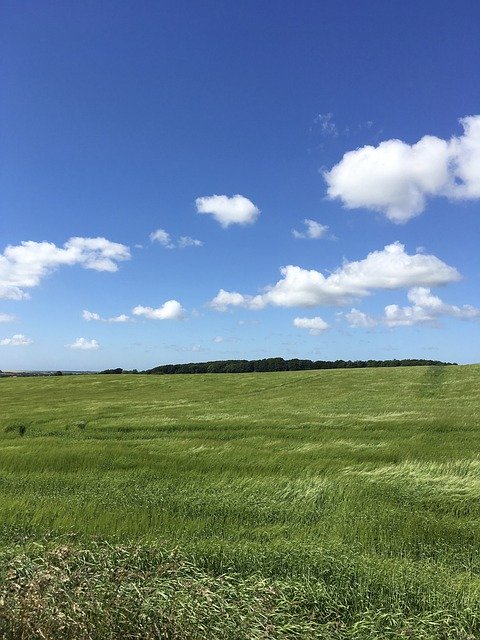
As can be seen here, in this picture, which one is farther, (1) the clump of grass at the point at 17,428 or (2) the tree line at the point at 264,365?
Result: (2) the tree line at the point at 264,365

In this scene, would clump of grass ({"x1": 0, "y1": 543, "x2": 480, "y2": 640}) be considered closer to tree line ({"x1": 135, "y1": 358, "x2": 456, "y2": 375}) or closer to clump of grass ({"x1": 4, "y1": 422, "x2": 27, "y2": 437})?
clump of grass ({"x1": 4, "y1": 422, "x2": 27, "y2": 437})

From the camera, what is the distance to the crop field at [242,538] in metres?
4.47

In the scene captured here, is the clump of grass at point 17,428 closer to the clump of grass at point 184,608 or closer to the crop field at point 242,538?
the crop field at point 242,538

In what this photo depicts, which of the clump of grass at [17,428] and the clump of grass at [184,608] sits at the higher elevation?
the clump of grass at [184,608]

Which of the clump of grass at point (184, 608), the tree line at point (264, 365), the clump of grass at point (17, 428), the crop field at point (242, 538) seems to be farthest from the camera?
the tree line at point (264, 365)

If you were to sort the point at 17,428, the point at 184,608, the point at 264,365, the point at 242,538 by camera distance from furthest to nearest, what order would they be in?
the point at 264,365
the point at 17,428
the point at 242,538
the point at 184,608

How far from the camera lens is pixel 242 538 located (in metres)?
6.80

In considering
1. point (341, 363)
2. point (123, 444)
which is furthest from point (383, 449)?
point (341, 363)

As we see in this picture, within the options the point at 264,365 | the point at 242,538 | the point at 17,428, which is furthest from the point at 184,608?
the point at 264,365

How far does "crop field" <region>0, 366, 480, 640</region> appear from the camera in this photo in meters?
4.47

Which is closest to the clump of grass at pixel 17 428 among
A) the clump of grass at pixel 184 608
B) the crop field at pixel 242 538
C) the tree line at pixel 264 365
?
the crop field at pixel 242 538

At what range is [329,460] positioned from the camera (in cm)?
1162

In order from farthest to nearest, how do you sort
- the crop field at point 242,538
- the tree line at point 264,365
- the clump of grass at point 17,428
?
the tree line at point 264,365
the clump of grass at point 17,428
the crop field at point 242,538

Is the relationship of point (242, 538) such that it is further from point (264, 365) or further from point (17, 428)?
point (264, 365)
